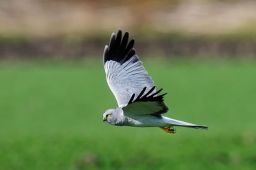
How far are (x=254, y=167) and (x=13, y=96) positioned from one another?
30.3 ft

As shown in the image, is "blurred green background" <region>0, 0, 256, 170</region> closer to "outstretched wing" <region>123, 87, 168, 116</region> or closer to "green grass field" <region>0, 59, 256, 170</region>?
"green grass field" <region>0, 59, 256, 170</region>

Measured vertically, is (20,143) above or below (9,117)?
above

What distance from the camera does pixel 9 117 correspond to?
739 inches

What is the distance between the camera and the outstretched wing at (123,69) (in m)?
6.24

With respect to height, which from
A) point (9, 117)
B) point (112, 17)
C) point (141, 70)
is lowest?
point (112, 17)

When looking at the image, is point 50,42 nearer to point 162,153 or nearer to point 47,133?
point 47,133

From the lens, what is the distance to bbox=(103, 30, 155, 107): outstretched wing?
6238mm

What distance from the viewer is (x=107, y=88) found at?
22.2m

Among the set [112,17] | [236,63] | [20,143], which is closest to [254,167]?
[20,143]

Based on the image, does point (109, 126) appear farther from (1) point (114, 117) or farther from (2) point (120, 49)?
(1) point (114, 117)


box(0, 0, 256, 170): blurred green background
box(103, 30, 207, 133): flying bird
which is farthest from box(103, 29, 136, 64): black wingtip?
box(0, 0, 256, 170): blurred green background

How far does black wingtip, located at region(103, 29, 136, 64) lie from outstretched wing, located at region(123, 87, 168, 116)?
1153mm

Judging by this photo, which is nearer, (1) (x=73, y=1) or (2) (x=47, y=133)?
(2) (x=47, y=133)

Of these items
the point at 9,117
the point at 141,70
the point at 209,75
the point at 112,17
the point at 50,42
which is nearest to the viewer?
the point at 141,70
